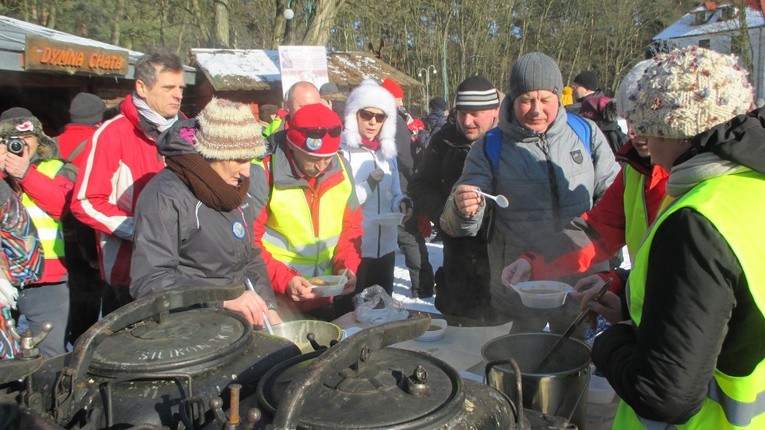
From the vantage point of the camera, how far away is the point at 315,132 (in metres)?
2.94

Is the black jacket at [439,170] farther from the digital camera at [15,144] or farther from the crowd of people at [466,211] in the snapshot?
the digital camera at [15,144]

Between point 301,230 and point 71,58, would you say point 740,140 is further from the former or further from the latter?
point 71,58

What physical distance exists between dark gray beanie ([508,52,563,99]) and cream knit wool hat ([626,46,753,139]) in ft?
4.46

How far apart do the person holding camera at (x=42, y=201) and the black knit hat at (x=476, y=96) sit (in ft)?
8.14

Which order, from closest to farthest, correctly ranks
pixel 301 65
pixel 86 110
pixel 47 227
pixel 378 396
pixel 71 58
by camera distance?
pixel 378 396 < pixel 47 227 < pixel 86 110 < pixel 71 58 < pixel 301 65

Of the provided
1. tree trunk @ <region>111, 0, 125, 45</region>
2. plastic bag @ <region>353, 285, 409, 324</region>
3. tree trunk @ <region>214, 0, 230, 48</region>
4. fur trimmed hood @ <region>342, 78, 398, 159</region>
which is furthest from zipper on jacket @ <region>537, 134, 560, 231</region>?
tree trunk @ <region>111, 0, 125, 45</region>

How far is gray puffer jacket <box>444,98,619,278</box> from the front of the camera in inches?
110

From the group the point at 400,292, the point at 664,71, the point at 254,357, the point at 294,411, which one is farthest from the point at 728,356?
the point at 400,292

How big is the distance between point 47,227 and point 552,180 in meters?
2.88

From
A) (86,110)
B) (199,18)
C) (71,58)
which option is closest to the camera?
(86,110)

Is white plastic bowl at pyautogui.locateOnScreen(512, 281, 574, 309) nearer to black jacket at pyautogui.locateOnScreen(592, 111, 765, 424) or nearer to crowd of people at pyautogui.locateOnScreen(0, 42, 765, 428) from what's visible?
crowd of people at pyautogui.locateOnScreen(0, 42, 765, 428)

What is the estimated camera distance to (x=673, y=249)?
1.18m

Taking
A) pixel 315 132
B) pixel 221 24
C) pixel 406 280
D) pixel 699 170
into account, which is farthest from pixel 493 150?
pixel 221 24

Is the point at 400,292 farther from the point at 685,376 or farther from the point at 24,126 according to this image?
the point at 685,376
